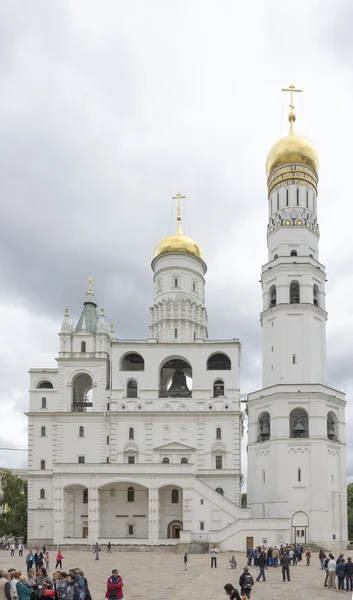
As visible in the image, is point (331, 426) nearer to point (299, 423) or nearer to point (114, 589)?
point (299, 423)

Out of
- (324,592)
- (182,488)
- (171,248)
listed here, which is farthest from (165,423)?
(324,592)

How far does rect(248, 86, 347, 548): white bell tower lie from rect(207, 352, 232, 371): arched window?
12.7 feet

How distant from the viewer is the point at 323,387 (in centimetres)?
5216

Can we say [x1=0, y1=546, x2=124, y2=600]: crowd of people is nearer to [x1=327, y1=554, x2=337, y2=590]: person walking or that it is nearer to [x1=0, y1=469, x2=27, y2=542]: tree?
[x1=327, y1=554, x2=337, y2=590]: person walking

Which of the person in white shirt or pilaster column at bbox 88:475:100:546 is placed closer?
the person in white shirt

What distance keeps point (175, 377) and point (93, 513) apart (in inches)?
553

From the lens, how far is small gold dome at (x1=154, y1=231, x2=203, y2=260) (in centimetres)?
6325

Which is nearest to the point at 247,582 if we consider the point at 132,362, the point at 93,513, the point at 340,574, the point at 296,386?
the point at 340,574

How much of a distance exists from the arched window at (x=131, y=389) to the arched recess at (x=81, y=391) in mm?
3221

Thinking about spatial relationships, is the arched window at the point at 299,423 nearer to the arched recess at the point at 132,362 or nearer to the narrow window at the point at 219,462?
the narrow window at the point at 219,462

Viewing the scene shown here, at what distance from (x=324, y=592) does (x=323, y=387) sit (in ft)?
93.1

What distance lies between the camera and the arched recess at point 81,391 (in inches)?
2314

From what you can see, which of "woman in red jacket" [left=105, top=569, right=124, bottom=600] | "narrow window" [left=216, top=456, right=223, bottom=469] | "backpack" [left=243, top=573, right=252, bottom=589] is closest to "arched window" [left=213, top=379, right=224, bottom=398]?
"narrow window" [left=216, top=456, right=223, bottom=469]

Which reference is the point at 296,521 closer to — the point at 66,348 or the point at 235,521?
the point at 235,521
